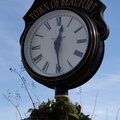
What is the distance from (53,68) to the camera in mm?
3395

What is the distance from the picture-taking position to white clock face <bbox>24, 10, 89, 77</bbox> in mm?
3336

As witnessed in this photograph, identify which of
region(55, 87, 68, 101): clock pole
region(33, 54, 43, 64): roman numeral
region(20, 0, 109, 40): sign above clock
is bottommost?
region(55, 87, 68, 101): clock pole

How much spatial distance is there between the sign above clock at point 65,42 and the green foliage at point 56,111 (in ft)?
1.30

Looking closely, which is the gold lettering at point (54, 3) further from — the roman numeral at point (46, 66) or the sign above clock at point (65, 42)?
the roman numeral at point (46, 66)

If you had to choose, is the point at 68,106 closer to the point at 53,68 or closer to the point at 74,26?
the point at 53,68

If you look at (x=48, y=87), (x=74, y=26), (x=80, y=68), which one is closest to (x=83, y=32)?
(x=74, y=26)

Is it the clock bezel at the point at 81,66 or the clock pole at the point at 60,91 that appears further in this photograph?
the clock pole at the point at 60,91

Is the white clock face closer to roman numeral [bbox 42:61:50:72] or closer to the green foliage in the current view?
roman numeral [bbox 42:61:50:72]

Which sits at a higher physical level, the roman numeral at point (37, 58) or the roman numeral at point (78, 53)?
the roman numeral at point (37, 58)

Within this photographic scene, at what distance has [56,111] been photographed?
9.43 ft

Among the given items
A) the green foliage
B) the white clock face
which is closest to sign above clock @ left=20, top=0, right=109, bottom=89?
the white clock face

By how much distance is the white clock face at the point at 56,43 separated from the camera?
131 inches

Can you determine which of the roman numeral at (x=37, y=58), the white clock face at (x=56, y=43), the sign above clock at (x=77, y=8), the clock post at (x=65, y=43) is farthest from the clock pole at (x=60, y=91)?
the sign above clock at (x=77, y=8)

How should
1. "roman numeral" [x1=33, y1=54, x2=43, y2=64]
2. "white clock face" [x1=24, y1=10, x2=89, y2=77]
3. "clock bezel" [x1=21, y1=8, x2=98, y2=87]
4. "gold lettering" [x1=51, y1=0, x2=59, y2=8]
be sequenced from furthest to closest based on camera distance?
"gold lettering" [x1=51, y1=0, x2=59, y2=8]
"roman numeral" [x1=33, y1=54, x2=43, y2=64]
"white clock face" [x1=24, y1=10, x2=89, y2=77]
"clock bezel" [x1=21, y1=8, x2=98, y2=87]
